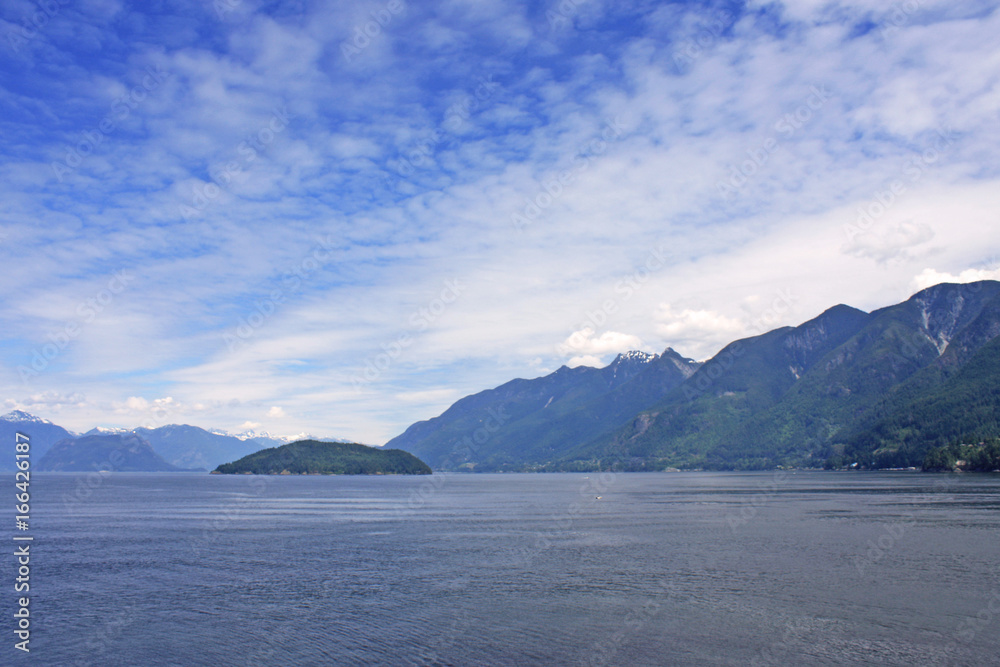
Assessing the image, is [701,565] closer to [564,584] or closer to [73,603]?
[564,584]

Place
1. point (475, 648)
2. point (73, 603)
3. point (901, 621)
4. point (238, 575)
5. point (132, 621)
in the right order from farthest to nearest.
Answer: point (238, 575) → point (73, 603) → point (132, 621) → point (901, 621) → point (475, 648)

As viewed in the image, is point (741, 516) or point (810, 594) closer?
point (810, 594)

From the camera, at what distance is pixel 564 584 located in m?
62.3

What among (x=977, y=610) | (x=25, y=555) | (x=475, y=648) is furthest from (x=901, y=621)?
(x=25, y=555)

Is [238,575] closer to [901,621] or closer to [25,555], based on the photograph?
[25,555]

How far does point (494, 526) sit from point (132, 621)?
70.4 m

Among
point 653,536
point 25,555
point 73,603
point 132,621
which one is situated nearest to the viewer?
point 132,621

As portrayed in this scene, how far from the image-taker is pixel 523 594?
58.4 meters

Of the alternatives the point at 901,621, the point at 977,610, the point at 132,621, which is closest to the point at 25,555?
the point at 132,621

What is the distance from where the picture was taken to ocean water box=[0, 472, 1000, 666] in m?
42.8

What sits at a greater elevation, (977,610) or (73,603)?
(73,603)

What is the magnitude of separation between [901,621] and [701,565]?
82.8ft

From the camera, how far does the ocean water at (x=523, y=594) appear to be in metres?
42.8

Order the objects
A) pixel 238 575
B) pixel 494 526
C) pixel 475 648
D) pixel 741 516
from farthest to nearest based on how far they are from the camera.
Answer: pixel 741 516 → pixel 494 526 → pixel 238 575 → pixel 475 648
